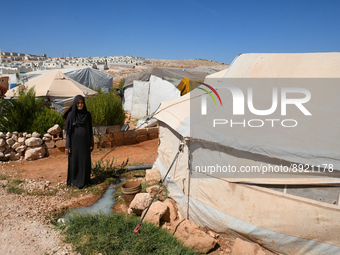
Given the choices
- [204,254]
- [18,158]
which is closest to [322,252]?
[204,254]

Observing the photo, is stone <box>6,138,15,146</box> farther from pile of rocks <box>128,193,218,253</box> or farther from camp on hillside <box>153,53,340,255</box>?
camp on hillside <box>153,53,340,255</box>

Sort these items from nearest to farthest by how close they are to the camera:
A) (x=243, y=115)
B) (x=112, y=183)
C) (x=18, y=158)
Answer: (x=243, y=115) → (x=112, y=183) → (x=18, y=158)

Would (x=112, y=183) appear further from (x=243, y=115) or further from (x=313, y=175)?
(x=313, y=175)

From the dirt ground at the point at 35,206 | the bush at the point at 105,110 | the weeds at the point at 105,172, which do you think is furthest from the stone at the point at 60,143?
the weeds at the point at 105,172

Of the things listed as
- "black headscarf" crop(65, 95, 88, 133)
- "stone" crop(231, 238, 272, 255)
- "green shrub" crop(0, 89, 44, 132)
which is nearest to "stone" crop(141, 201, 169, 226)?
"stone" crop(231, 238, 272, 255)

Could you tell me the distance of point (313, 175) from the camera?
8.86 feet

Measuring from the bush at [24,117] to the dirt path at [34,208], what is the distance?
42.7 inches

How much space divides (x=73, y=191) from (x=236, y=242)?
128 inches

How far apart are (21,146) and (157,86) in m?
6.41

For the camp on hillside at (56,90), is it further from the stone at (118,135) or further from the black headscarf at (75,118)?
the black headscarf at (75,118)

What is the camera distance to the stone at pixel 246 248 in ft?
9.82

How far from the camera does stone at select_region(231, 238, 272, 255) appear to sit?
2.99 m

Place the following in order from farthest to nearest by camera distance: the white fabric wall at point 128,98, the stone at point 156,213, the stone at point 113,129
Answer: the white fabric wall at point 128,98
the stone at point 113,129
the stone at point 156,213

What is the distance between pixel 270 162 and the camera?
294 centimetres
